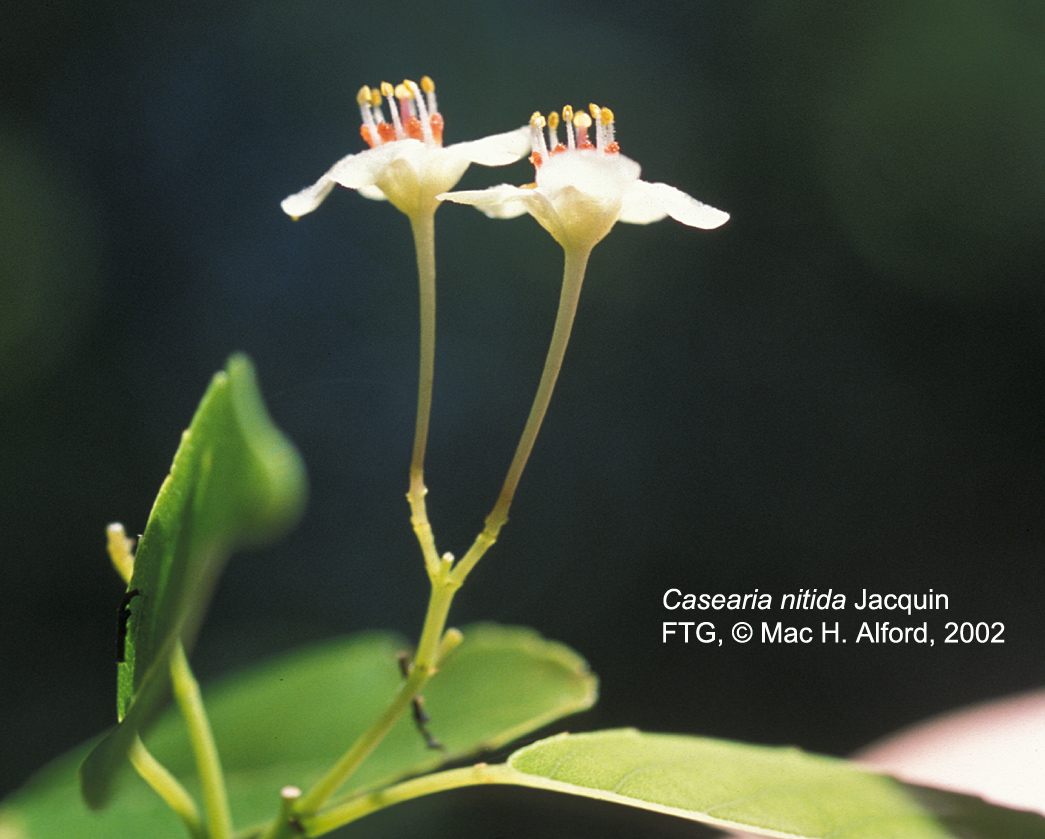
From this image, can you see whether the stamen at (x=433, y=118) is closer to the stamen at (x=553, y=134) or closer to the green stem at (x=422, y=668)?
the stamen at (x=553, y=134)

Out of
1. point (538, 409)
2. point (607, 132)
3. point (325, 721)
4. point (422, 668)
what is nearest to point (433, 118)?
point (607, 132)

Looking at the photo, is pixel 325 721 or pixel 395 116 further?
pixel 325 721

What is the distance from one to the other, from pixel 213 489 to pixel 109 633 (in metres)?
1.74

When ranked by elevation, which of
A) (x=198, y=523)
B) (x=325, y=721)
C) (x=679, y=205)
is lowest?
(x=325, y=721)

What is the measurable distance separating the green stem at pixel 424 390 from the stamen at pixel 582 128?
0.33 ft

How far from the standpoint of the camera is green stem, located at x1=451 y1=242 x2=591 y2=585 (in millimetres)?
451

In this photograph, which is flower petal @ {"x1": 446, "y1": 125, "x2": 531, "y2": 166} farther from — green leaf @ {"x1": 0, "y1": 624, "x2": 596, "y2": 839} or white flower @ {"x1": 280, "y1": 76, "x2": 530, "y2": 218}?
green leaf @ {"x1": 0, "y1": 624, "x2": 596, "y2": 839}

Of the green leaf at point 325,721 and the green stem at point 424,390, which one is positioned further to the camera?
the green leaf at point 325,721

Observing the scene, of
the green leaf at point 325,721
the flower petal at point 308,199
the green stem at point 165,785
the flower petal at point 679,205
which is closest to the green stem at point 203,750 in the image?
the green stem at point 165,785

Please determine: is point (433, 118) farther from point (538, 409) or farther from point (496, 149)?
point (538, 409)

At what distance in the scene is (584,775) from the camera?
19.1 inches

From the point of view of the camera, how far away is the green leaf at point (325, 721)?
2.26 feet

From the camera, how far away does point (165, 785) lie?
0.47 meters

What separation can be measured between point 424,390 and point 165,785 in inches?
10.2
